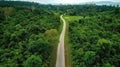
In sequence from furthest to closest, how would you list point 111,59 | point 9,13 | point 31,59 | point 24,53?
point 9,13, point 24,53, point 111,59, point 31,59

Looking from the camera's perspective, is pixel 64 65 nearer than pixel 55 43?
Yes

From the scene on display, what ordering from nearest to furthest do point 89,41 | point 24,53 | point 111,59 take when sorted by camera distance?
point 111,59 < point 24,53 < point 89,41

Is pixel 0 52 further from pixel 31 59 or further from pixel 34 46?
pixel 31 59

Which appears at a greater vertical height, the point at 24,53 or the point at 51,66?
the point at 24,53

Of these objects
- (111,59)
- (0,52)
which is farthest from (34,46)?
(111,59)

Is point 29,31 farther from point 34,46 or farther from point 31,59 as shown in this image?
point 31,59

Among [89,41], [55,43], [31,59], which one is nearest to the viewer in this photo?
[31,59]

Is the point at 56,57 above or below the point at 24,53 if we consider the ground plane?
below

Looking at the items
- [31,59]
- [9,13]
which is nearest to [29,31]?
[31,59]

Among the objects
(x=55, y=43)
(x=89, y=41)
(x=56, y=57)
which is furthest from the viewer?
(x=55, y=43)
